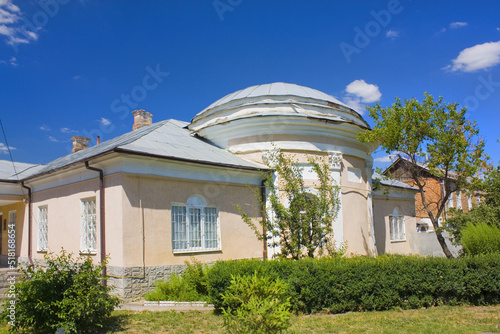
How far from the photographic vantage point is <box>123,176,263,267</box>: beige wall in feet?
35.9

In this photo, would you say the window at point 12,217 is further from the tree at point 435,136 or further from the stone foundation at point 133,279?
the tree at point 435,136

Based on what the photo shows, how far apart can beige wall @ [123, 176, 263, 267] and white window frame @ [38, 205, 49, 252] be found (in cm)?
608

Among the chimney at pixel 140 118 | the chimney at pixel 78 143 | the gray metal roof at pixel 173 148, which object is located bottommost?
the gray metal roof at pixel 173 148

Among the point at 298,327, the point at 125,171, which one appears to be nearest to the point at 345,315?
the point at 298,327

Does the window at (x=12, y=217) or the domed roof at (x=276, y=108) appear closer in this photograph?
the domed roof at (x=276, y=108)

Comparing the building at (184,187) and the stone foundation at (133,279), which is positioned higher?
the building at (184,187)

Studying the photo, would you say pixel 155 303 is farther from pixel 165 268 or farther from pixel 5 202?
pixel 5 202

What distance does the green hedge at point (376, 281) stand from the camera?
8805 millimetres

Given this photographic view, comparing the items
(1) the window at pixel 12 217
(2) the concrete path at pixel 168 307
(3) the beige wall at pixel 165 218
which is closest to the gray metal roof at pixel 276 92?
(3) the beige wall at pixel 165 218

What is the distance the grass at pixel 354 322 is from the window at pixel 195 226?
136 inches

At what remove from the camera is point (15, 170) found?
18.2 m

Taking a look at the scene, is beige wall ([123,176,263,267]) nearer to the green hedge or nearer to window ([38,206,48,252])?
the green hedge

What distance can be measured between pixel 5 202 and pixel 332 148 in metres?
13.7

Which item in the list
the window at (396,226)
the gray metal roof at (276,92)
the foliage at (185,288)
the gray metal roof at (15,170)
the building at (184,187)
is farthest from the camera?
the window at (396,226)
